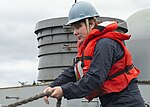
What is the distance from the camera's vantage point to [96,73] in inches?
85.4

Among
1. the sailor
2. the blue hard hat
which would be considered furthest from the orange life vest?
the blue hard hat

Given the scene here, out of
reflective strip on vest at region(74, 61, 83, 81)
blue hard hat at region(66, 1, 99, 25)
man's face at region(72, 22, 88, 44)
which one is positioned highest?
blue hard hat at region(66, 1, 99, 25)

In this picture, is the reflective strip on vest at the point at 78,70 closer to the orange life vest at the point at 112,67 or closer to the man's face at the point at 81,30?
the orange life vest at the point at 112,67

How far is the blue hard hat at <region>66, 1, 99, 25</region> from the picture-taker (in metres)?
2.42

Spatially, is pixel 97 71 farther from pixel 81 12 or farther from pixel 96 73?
pixel 81 12

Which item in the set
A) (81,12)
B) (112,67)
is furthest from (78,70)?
(81,12)

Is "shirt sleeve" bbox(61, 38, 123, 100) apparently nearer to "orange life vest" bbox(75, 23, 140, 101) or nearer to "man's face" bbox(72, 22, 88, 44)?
"orange life vest" bbox(75, 23, 140, 101)

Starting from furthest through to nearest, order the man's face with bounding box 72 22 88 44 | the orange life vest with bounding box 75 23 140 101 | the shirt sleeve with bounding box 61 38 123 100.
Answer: the man's face with bounding box 72 22 88 44 < the orange life vest with bounding box 75 23 140 101 < the shirt sleeve with bounding box 61 38 123 100

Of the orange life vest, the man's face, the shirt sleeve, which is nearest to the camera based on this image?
the shirt sleeve

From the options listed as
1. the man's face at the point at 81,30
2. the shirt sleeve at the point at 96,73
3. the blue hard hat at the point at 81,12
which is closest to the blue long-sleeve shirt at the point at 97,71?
the shirt sleeve at the point at 96,73

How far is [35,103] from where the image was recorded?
9.73 meters

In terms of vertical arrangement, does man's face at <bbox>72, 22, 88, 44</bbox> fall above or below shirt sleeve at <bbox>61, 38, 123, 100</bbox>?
above

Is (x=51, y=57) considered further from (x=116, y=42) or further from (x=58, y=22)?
(x=116, y=42)

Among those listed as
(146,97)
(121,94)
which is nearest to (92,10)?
(121,94)
